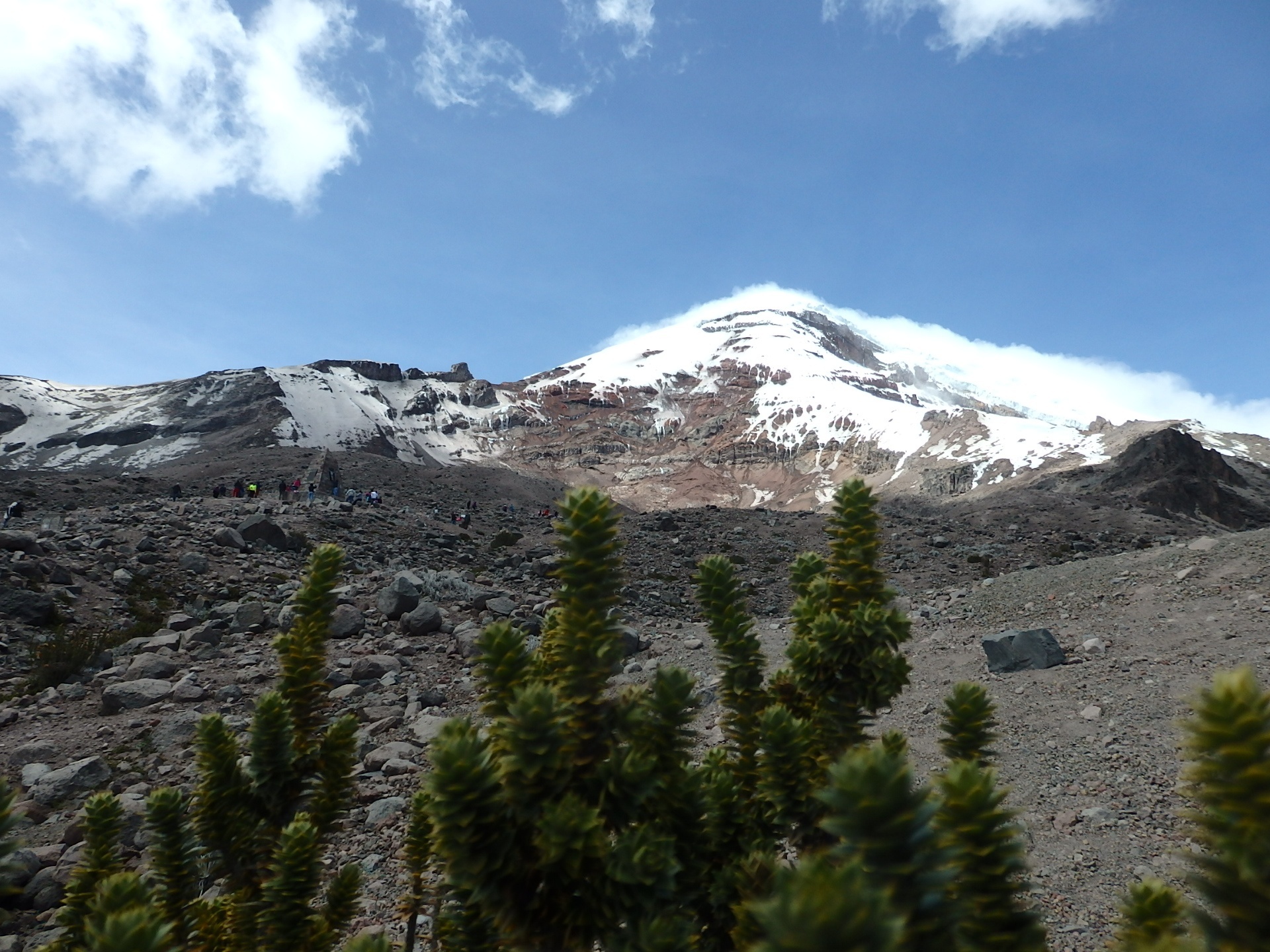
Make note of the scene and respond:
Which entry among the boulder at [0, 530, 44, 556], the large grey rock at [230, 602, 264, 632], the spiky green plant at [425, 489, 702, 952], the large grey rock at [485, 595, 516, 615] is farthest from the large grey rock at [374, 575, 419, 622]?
the spiky green plant at [425, 489, 702, 952]

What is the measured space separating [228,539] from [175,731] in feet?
34.2

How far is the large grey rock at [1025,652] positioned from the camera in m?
12.1

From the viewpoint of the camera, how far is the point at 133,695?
36.0 ft

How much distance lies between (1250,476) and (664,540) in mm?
76119

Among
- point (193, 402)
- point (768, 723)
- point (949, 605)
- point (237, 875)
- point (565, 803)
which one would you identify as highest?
point (193, 402)

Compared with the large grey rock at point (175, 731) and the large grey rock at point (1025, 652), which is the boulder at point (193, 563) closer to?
the large grey rock at point (175, 731)

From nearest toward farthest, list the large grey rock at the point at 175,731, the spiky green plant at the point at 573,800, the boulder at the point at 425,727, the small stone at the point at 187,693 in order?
the spiky green plant at the point at 573,800
the large grey rock at the point at 175,731
the boulder at the point at 425,727
the small stone at the point at 187,693

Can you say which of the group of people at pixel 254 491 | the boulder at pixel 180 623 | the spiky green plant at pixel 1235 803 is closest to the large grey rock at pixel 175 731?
the boulder at pixel 180 623

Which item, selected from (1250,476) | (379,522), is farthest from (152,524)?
(1250,476)

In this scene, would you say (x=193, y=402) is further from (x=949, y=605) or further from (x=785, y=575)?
(x=949, y=605)

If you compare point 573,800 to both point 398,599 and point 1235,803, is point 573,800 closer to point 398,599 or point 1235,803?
point 1235,803

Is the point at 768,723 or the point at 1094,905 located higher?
the point at 768,723

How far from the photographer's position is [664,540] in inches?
1167

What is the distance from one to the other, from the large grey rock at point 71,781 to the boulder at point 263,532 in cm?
1179
